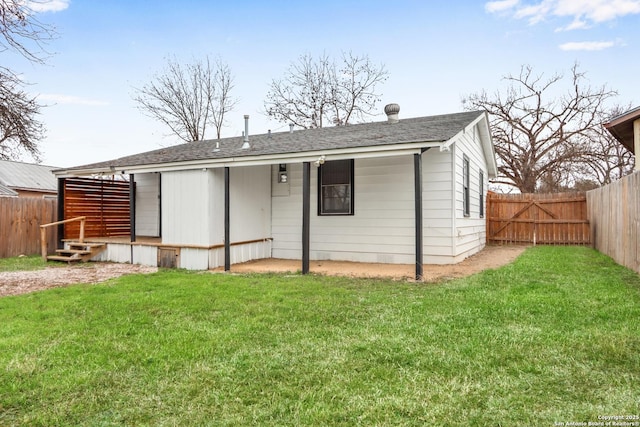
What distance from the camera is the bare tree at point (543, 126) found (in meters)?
21.7

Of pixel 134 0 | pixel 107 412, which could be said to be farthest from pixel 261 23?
pixel 107 412

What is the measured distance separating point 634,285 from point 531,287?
1.46 metres

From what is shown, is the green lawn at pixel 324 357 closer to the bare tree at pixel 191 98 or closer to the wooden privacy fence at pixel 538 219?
the wooden privacy fence at pixel 538 219

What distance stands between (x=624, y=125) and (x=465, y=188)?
465cm

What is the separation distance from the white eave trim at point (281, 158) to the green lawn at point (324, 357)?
2454 millimetres

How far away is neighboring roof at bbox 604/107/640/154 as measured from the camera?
30.4ft

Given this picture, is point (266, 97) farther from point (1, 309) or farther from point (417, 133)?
point (1, 309)

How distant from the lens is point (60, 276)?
24.6 feet

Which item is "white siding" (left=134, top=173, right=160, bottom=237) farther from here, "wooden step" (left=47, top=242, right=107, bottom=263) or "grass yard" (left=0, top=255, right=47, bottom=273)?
"grass yard" (left=0, top=255, right=47, bottom=273)

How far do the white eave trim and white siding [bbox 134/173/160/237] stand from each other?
202cm

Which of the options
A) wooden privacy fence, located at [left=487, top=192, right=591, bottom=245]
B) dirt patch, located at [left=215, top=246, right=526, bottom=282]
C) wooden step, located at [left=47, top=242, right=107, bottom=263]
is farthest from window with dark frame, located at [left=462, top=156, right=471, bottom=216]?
wooden step, located at [left=47, top=242, right=107, bottom=263]

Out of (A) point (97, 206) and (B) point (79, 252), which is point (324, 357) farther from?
(A) point (97, 206)

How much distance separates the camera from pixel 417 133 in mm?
7184

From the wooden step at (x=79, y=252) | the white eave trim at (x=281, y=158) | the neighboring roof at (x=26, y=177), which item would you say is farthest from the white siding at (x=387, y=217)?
the neighboring roof at (x=26, y=177)
